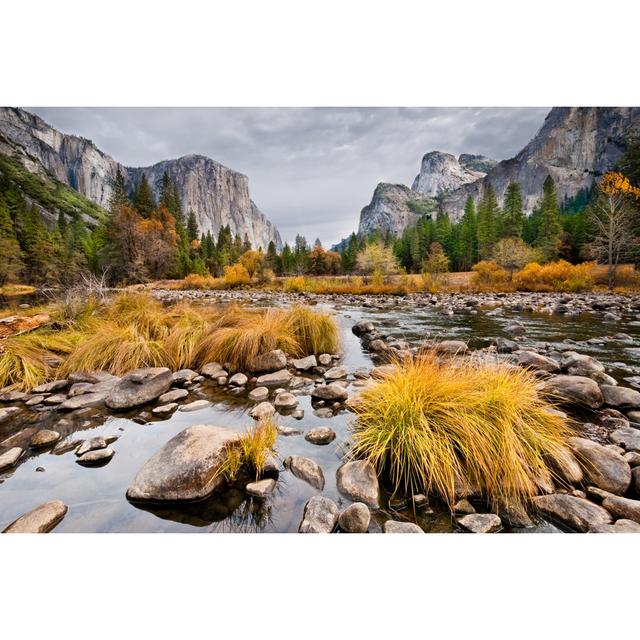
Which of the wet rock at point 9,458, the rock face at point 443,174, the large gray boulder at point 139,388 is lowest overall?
the wet rock at point 9,458

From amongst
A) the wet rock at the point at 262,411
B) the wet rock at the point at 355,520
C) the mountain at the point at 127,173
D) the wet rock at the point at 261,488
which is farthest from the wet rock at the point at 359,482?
the mountain at the point at 127,173

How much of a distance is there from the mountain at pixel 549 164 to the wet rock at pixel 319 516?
27.8 meters

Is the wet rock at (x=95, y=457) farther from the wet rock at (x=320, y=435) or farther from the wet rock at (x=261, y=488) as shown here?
the wet rock at (x=320, y=435)

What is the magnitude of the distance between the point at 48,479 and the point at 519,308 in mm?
13417

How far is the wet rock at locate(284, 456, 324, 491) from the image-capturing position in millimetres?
1949

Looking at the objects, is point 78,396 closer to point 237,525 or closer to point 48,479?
point 48,479

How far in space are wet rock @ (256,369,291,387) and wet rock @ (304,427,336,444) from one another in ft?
4.22

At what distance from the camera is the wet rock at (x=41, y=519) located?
5.18 ft

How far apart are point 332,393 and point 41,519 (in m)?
2.34

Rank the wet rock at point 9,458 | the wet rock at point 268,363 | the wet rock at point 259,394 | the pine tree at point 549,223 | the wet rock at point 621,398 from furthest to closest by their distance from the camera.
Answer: the pine tree at point 549,223
the wet rock at point 268,363
the wet rock at point 259,394
the wet rock at point 621,398
the wet rock at point 9,458

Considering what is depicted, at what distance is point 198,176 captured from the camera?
121625 mm

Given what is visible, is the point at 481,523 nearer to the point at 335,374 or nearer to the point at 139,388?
the point at 335,374

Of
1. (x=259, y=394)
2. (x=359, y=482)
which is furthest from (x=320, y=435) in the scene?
(x=259, y=394)

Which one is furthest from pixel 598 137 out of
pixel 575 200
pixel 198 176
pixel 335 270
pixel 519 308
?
pixel 198 176
